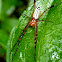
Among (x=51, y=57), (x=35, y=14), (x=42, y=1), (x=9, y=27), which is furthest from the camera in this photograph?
(x=9, y=27)

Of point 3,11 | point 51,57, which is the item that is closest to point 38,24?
point 51,57

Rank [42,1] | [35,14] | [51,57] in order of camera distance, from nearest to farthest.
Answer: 1. [51,57]
2. [42,1]
3. [35,14]

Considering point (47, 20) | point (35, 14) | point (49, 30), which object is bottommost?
point (49, 30)

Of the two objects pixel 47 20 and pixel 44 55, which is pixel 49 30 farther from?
pixel 44 55

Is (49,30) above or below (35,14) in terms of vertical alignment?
below

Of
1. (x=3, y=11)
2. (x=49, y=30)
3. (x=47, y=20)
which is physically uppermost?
(x=3, y=11)

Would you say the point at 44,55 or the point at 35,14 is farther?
the point at 35,14

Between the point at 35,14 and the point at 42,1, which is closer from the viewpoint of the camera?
the point at 42,1

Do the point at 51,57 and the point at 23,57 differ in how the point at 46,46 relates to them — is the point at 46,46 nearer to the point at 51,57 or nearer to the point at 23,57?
the point at 51,57

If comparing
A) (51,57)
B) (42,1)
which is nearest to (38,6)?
(42,1)
